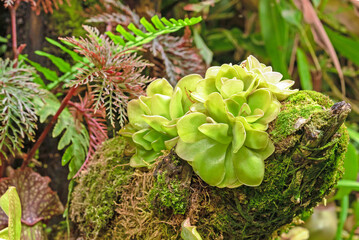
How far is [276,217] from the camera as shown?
23.5 inches

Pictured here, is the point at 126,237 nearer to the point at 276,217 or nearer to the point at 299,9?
the point at 276,217

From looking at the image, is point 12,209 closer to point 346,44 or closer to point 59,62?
point 59,62

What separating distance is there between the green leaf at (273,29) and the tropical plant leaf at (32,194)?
3.55 ft

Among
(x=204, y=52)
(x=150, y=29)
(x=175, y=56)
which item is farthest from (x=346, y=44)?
(x=150, y=29)

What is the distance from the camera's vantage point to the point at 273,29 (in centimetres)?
154

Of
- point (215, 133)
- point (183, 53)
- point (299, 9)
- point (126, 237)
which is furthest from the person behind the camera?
point (299, 9)

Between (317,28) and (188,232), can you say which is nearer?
(188,232)

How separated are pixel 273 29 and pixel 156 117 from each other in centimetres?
111

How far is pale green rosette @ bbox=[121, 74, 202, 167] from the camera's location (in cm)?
63

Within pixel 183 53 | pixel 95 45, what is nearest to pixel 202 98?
pixel 95 45

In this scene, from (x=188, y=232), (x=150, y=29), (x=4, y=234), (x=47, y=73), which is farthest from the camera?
(x=47, y=73)

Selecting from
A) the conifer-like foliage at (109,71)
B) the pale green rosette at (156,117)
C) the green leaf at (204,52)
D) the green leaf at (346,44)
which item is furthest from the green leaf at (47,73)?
the green leaf at (346,44)

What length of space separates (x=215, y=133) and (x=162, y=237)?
228 millimetres

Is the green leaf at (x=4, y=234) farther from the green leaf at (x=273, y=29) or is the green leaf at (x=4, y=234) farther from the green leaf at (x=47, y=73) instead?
the green leaf at (x=273, y=29)
